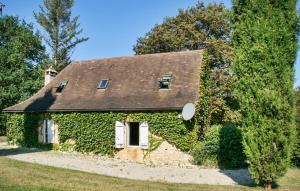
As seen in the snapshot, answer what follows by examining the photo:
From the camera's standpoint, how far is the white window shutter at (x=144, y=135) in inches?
813

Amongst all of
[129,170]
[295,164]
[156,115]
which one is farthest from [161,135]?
[295,164]

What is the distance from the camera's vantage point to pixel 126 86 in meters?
23.2

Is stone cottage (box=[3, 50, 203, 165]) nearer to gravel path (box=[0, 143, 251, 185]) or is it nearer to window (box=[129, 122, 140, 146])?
window (box=[129, 122, 140, 146])

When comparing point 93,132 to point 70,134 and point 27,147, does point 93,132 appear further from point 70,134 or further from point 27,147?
point 27,147

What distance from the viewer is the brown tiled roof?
69.0ft

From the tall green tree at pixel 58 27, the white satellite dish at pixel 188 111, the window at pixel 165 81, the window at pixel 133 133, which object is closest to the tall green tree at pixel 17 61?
the tall green tree at pixel 58 27

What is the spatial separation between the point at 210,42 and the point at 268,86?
21334 millimetres

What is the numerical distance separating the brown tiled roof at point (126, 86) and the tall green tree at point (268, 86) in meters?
7.40

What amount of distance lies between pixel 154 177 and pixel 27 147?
546 inches

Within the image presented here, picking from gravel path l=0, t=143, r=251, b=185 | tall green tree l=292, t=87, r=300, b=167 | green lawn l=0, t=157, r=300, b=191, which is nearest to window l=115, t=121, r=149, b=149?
gravel path l=0, t=143, r=251, b=185

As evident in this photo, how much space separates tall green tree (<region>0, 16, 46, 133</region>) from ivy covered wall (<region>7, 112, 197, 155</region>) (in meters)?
12.4

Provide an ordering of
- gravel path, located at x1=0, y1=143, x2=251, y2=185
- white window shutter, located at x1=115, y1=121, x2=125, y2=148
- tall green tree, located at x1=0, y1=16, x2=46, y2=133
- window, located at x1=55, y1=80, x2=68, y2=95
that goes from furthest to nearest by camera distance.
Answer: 1. tall green tree, located at x1=0, y1=16, x2=46, y2=133
2. window, located at x1=55, y1=80, x2=68, y2=95
3. white window shutter, located at x1=115, y1=121, x2=125, y2=148
4. gravel path, located at x1=0, y1=143, x2=251, y2=185

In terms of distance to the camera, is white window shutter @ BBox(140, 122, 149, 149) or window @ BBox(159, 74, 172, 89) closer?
white window shutter @ BBox(140, 122, 149, 149)

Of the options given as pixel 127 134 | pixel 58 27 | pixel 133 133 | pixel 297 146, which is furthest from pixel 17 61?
pixel 297 146
